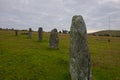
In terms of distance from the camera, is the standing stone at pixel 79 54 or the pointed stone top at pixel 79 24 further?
the pointed stone top at pixel 79 24

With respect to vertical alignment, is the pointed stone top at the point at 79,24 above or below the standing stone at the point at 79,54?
above

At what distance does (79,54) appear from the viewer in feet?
63.9

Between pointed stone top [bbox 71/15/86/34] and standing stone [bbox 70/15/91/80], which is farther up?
pointed stone top [bbox 71/15/86/34]

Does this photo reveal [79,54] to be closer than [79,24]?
Yes

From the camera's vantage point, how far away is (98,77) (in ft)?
74.6

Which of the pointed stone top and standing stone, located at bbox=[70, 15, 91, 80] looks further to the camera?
the pointed stone top

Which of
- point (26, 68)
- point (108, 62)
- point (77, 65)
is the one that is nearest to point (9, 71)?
point (26, 68)

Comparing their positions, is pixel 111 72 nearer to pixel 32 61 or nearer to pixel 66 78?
pixel 66 78

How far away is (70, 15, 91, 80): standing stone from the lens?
19328 mm

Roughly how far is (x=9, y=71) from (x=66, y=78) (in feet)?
18.5

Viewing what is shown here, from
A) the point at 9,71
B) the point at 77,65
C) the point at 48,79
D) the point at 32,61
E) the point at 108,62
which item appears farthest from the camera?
the point at 108,62

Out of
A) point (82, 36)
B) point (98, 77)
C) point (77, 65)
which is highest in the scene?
point (82, 36)

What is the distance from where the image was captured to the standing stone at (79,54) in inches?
761

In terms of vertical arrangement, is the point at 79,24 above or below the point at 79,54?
above
